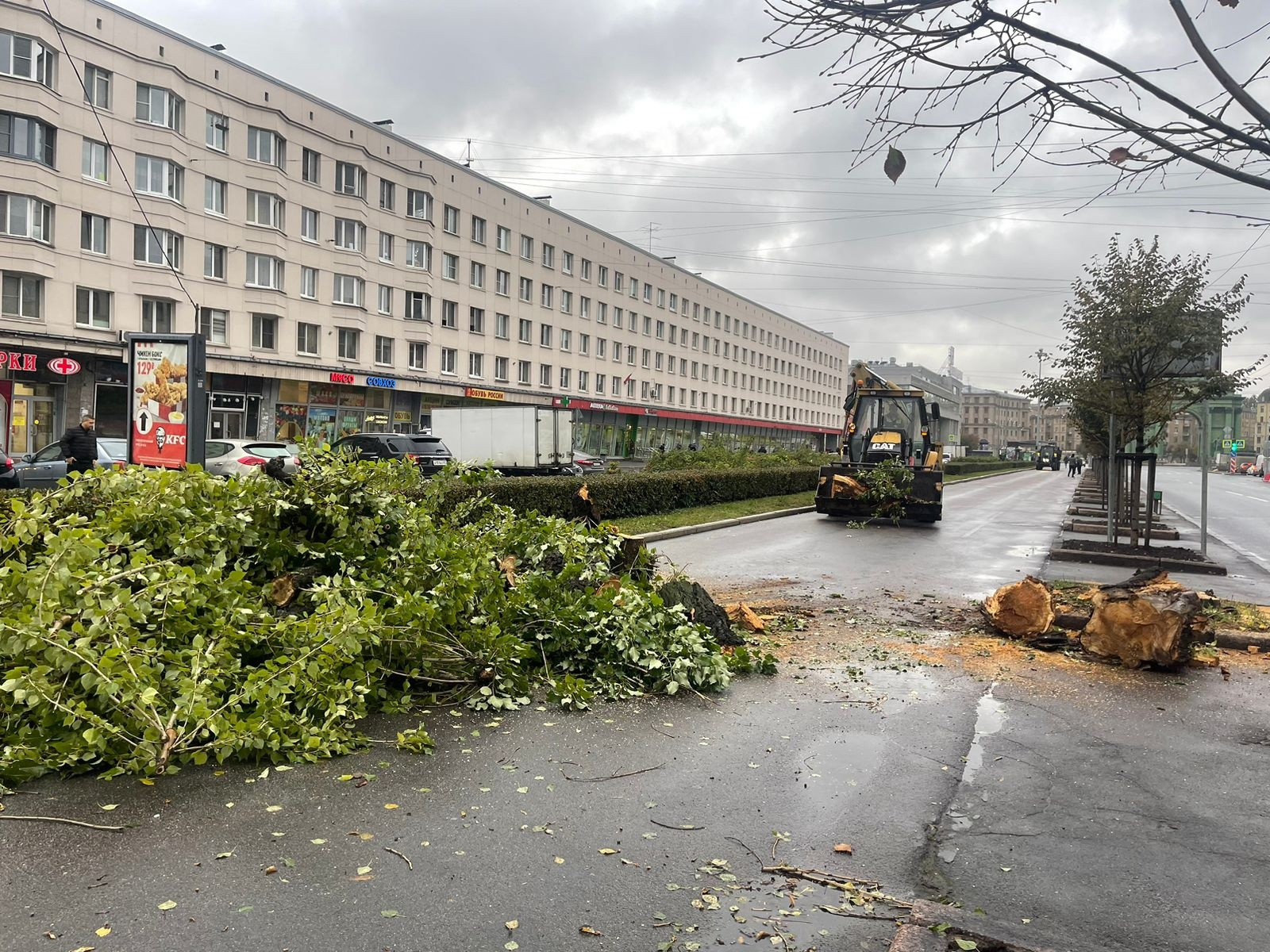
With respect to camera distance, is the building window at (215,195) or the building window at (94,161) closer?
the building window at (94,161)

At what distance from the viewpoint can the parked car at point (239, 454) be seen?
2122cm

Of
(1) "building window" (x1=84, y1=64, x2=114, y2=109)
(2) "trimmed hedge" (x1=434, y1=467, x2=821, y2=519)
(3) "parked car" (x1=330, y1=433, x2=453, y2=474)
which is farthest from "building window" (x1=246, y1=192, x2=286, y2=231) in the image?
(2) "trimmed hedge" (x1=434, y1=467, x2=821, y2=519)

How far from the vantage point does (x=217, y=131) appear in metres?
35.7

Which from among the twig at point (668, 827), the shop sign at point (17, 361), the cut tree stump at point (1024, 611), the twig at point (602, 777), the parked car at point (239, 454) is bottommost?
the twig at point (602, 777)

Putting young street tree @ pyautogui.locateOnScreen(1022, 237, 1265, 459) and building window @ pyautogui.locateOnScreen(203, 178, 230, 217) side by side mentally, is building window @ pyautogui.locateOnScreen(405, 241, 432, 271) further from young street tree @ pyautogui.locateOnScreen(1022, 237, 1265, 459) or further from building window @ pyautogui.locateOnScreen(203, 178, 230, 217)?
young street tree @ pyautogui.locateOnScreen(1022, 237, 1265, 459)

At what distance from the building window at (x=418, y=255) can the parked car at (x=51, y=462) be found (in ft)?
88.0

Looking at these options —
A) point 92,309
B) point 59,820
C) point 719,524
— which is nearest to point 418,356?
point 92,309

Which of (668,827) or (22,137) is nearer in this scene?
(668,827)

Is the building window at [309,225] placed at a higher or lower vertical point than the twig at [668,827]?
higher

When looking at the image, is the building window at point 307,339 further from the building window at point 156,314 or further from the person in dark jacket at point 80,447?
the person in dark jacket at point 80,447

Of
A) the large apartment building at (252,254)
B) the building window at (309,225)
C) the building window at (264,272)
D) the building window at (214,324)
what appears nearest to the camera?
the large apartment building at (252,254)

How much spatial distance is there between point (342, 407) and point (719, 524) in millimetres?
27700

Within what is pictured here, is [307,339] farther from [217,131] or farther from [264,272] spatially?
[217,131]

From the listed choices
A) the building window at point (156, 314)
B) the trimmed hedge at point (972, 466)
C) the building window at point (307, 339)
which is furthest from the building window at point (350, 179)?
the trimmed hedge at point (972, 466)
